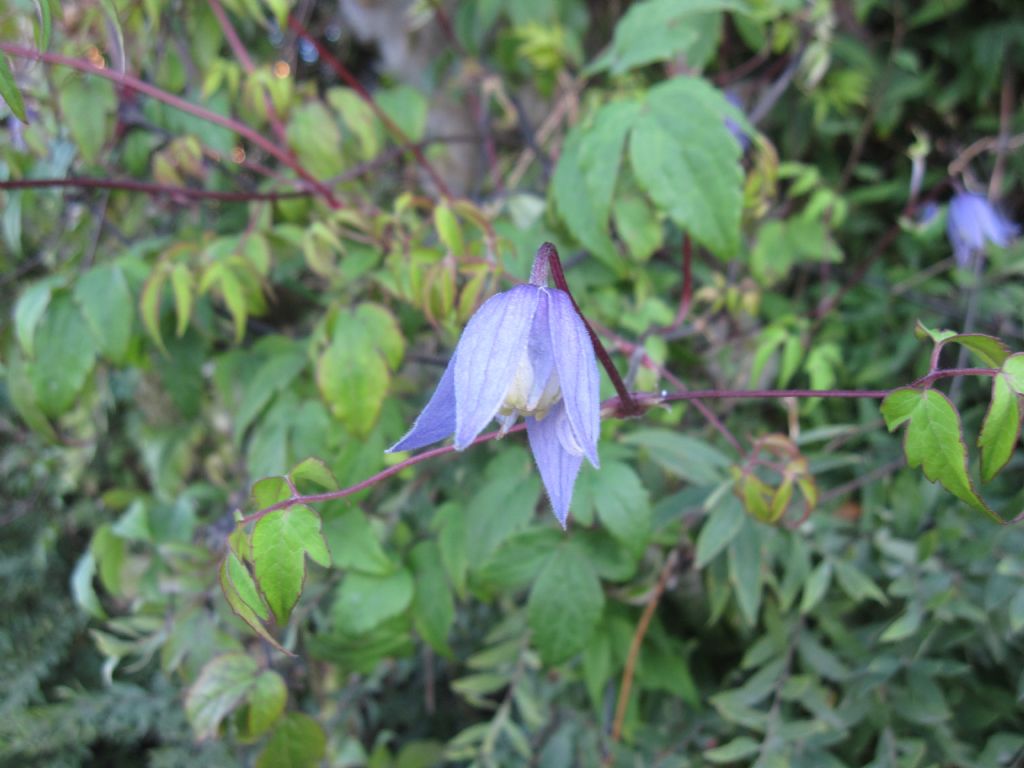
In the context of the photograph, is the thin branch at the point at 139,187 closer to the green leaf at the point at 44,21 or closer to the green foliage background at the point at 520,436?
the green foliage background at the point at 520,436

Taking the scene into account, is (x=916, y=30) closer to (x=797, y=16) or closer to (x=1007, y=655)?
(x=797, y=16)

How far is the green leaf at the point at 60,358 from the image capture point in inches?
32.4

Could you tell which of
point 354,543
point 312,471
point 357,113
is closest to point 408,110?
point 357,113

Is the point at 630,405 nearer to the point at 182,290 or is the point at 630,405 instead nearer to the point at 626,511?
the point at 626,511

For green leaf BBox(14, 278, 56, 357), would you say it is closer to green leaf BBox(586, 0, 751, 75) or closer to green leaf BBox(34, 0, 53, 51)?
green leaf BBox(34, 0, 53, 51)

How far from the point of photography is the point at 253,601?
17.8 inches

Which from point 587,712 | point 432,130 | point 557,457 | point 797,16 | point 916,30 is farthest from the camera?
point 432,130

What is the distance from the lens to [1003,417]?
43 centimetres

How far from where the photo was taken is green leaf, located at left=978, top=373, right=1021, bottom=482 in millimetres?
426

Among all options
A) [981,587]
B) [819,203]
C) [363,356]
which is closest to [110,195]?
[363,356]

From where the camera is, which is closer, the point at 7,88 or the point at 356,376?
the point at 7,88

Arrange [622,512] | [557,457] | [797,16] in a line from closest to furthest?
[557,457] → [622,512] → [797,16]

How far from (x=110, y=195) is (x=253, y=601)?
0.94 m

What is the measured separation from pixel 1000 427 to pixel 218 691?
2.09ft
